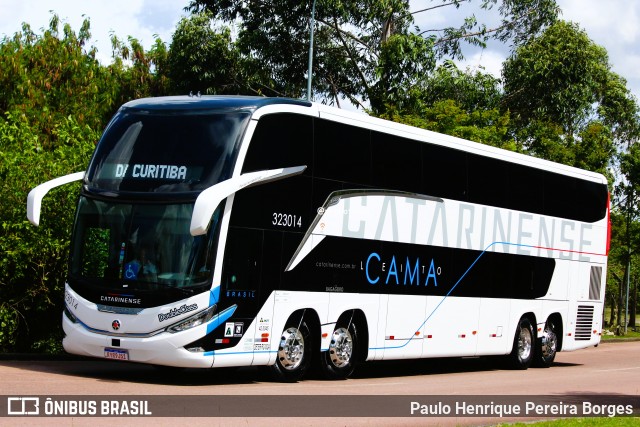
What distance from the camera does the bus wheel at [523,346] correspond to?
24.1m

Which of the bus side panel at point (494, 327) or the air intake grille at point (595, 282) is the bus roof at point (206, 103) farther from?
the air intake grille at point (595, 282)

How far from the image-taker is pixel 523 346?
80.3ft

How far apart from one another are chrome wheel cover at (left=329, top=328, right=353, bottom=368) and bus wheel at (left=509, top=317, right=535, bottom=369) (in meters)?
6.54

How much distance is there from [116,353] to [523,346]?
37.4ft

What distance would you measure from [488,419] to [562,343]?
1282cm

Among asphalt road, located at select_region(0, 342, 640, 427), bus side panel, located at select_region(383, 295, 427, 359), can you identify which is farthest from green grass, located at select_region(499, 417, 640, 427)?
bus side panel, located at select_region(383, 295, 427, 359)

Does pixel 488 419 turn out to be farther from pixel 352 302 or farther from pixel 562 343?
pixel 562 343

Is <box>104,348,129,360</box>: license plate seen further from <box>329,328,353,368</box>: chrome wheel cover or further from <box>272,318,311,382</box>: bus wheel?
<box>329,328,353,368</box>: chrome wheel cover

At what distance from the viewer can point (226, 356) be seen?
15.9 metres

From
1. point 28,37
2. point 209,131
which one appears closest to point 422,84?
point 28,37

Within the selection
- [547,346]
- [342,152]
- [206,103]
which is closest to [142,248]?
[206,103]

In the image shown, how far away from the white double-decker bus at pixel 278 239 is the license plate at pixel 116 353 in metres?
0.02

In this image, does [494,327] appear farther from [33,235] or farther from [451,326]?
[33,235]

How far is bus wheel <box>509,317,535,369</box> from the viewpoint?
24.1 metres
